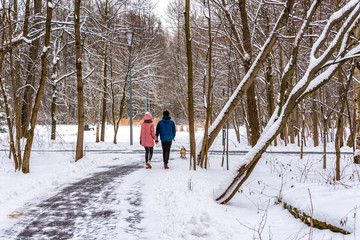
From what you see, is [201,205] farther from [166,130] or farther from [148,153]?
[148,153]

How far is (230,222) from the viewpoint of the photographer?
4.39 meters

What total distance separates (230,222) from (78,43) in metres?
9.19

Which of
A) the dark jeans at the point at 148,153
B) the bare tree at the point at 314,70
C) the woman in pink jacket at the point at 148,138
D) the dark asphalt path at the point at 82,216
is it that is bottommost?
the dark asphalt path at the point at 82,216

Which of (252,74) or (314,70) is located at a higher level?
(252,74)

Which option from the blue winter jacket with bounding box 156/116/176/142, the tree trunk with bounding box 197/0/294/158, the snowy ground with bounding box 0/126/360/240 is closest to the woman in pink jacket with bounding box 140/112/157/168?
the blue winter jacket with bounding box 156/116/176/142

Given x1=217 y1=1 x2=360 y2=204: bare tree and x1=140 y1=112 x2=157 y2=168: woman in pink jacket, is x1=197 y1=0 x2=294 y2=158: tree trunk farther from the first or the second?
x1=140 y1=112 x2=157 y2=168: woman in pink jacket

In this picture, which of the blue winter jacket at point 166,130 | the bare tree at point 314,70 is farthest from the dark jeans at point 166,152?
the bare tree at point 314,70

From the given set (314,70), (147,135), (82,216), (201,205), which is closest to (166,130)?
(147,135)

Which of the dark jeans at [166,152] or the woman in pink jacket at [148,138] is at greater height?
the woman in pink jacket at [148,138]

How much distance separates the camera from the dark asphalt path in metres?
3.98

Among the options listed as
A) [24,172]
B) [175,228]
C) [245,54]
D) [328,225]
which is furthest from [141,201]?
[245,54]

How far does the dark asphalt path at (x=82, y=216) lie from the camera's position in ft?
13.1

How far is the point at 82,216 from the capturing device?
15.5 feet

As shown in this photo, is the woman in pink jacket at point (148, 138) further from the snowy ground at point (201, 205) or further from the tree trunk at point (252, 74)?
the tree trunk at point (252, 74)
